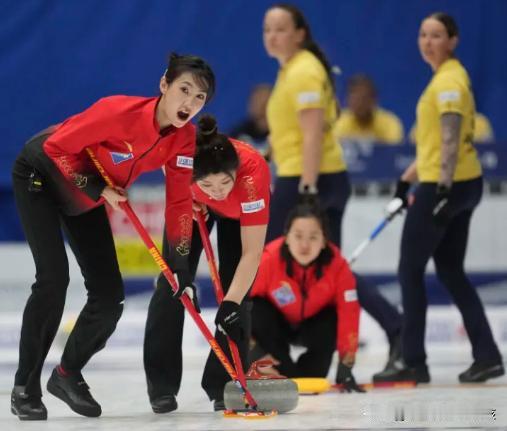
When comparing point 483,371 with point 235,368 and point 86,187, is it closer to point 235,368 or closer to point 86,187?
point 235,368

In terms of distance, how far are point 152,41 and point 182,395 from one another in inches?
147

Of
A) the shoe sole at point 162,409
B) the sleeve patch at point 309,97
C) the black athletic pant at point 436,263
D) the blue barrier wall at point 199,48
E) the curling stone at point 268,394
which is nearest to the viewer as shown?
the curling stone at point 268,394

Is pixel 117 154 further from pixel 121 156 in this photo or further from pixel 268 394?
pixel 268 394

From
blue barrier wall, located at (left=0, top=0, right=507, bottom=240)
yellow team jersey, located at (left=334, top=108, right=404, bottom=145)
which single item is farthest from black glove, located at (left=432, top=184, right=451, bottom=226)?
blue barrier wall, located at (left=0, top=0, right=507, bottom=240)

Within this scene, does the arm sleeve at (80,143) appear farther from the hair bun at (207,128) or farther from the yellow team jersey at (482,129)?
the yellow team jersey at (482,129)

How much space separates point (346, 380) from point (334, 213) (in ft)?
2.89

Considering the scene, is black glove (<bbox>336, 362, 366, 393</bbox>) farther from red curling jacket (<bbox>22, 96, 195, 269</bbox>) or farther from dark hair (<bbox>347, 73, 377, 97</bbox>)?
dark hair (<bbox>347, 73, 377, 97</bbox>)

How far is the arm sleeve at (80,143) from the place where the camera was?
361cm

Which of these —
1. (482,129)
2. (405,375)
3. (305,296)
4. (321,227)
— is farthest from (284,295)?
(482,129)

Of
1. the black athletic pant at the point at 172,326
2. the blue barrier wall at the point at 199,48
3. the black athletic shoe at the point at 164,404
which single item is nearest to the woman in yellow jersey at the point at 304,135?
the black athletic pant at the point at 172,326

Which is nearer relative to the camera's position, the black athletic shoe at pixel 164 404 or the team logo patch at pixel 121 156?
the team logo patch at pixel 121 156

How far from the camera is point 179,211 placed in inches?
149

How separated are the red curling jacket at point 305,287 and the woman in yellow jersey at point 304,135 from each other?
1.12ft

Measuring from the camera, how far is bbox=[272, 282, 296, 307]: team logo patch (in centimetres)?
483
